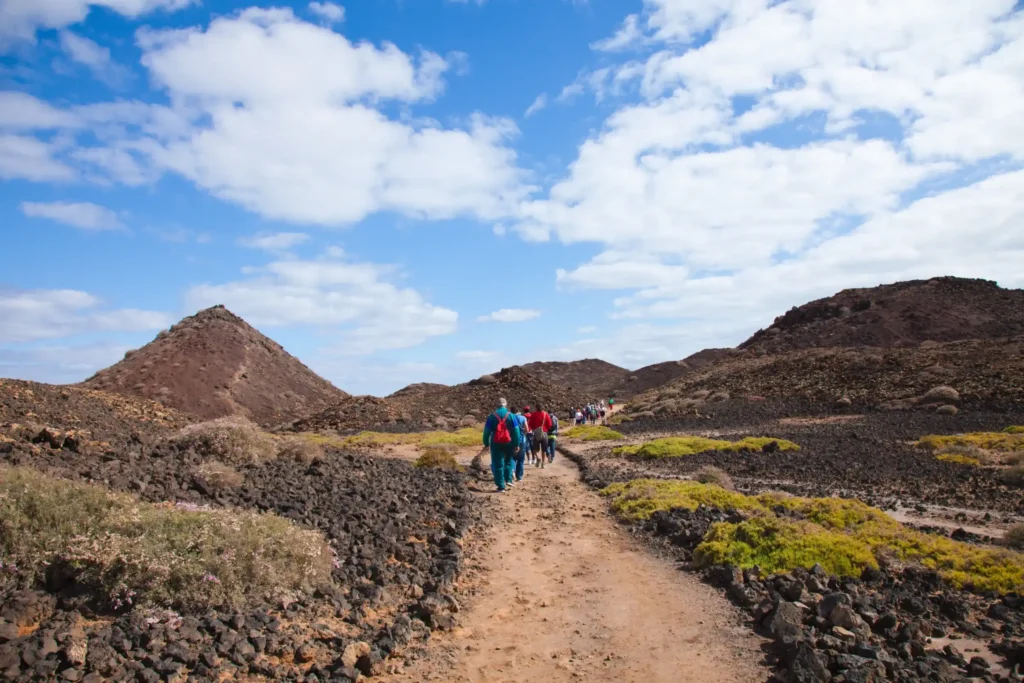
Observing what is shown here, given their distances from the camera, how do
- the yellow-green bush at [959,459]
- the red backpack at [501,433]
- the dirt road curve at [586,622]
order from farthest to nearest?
the yellow-green bush at [959,459] → the red backpack at [501,433] → the dirt road curve at [586,622]

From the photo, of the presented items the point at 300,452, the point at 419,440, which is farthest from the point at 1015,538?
the point at 419,440

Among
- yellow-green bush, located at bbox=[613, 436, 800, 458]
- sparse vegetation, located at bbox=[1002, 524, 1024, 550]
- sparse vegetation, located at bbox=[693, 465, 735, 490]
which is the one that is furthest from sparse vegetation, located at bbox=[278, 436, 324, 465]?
sparse vegetation, located at bbox=[1002, 524, 1024, 550]

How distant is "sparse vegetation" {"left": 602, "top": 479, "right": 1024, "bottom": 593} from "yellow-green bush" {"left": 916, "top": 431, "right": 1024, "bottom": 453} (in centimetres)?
1560

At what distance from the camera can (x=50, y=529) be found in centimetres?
639

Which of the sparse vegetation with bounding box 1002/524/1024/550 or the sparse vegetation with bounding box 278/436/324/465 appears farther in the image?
the sparse vegetation with bounding box 278/436/324/465

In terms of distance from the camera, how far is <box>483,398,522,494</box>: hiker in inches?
569

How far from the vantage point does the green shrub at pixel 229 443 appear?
14055mm

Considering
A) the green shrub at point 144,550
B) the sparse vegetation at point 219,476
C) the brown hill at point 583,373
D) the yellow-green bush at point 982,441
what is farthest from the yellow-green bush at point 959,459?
the brown hill at point 583,373


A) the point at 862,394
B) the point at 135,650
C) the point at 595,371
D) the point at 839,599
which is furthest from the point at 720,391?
the point at 595,371

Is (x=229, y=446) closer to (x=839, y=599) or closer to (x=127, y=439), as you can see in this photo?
(x=127, y=439)

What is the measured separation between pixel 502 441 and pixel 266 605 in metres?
8.42

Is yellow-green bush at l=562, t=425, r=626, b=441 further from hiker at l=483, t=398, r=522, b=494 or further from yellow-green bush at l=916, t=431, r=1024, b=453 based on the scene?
hiker at l=483, t=398, r=522, b=494

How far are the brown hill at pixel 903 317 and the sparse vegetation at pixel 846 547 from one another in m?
65.2

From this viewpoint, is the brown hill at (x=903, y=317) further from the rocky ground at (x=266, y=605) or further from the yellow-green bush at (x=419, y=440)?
the rocky ground at (x=266, y=605)
